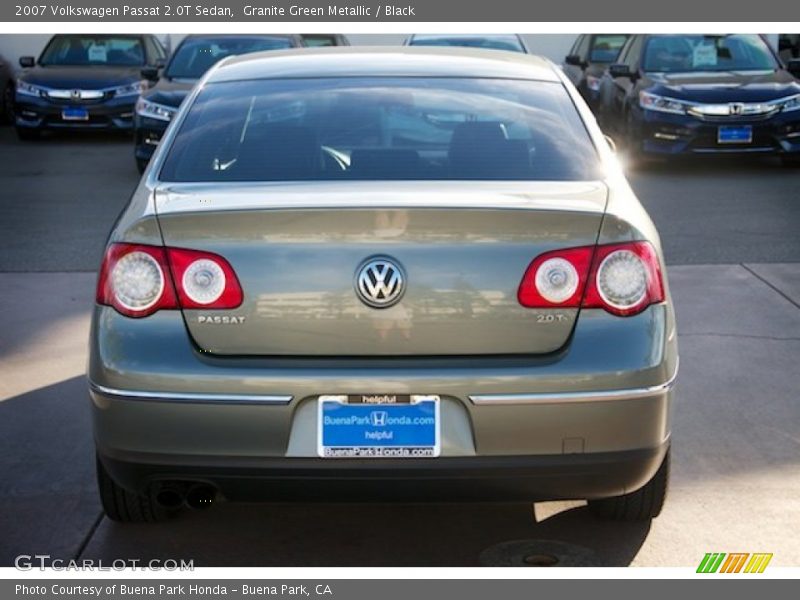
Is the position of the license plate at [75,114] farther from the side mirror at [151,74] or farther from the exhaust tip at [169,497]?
the exhaust tip at [169,497]

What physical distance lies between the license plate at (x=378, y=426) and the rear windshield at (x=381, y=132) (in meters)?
0.78

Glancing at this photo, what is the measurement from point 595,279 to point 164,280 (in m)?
1.18

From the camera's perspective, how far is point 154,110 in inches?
536

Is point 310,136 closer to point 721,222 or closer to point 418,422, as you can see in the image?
point 418,422

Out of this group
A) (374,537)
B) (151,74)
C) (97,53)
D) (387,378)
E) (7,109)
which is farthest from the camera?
(7,109)

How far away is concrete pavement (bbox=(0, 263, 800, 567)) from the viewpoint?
14.2ft

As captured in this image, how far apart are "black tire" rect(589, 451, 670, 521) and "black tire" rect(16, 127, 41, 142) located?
1463cm

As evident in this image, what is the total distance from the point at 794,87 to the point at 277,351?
1127 cm

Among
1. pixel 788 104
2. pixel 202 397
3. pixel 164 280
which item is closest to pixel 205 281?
pixel 164 280

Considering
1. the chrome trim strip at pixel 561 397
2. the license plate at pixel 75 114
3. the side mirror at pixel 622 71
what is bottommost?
the license plate at pixel 75 114

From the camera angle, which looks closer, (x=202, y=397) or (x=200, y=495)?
(x=202, y=397)

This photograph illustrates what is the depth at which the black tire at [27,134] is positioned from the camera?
1794 centimetres

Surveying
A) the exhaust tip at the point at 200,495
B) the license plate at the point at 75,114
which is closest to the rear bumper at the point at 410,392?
the exhaust tip at the point at 200,495

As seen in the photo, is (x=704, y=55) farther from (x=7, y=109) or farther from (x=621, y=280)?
(x=621, y=280)
